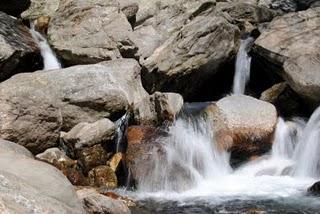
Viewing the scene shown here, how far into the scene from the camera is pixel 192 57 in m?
17.2

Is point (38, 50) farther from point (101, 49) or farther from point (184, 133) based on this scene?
point (184, 133)

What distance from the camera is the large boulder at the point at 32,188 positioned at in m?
6.01

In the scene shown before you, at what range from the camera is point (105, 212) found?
9.59 m

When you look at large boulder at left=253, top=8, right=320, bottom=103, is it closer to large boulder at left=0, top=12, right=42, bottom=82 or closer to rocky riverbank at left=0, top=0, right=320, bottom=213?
rocky riverbank at left=0, top=0, right=320, bottom=213

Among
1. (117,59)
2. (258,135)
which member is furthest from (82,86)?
(258,135)

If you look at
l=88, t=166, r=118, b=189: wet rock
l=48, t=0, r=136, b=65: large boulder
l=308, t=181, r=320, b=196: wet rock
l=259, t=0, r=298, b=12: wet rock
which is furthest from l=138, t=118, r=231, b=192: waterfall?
l=259, t=0, r=298, b=12: wet rock

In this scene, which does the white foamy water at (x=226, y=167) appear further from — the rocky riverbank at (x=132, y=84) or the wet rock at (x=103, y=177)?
the wet rock at (x=103, y=177)

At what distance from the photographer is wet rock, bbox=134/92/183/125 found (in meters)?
14.9

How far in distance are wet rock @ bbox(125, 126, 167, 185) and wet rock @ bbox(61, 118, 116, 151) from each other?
22.5 inches

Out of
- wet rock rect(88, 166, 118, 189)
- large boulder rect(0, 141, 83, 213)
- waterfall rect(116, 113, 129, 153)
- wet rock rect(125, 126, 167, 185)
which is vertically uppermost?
Result: large boulder rect(0, 141, 83, 213)

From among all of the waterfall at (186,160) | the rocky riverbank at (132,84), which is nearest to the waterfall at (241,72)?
the rocky riverbank at (132,84)

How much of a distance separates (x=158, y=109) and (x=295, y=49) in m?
4.90

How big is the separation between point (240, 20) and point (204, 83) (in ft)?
11.6

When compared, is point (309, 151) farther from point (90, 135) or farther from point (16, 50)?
point (16, 50)
